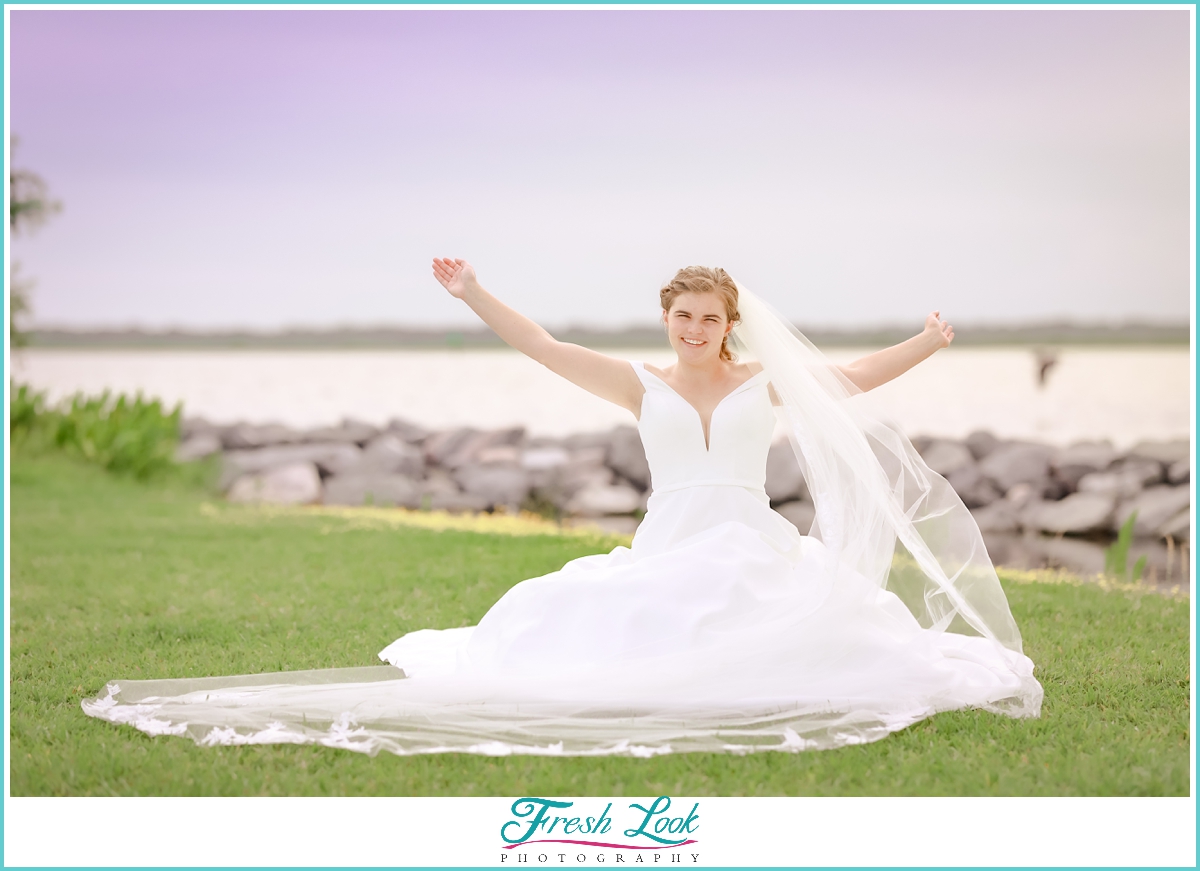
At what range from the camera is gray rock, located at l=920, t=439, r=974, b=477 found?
10953mm

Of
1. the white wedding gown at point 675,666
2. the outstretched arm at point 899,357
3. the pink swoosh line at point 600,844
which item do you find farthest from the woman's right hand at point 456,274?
the pink swoosh line at point 600,844

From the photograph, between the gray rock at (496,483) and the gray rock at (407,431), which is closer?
the gray rock at (496,483)

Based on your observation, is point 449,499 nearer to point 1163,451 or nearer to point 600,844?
point 1163,451

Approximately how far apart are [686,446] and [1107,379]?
16.8 m

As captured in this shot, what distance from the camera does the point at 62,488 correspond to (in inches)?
392

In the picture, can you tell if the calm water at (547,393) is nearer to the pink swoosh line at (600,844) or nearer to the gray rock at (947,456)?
the gray rock at (947,456)

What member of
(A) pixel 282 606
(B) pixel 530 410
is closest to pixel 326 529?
(A) pixel 282 606

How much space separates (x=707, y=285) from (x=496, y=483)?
7.19m

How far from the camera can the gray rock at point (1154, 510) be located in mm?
8664

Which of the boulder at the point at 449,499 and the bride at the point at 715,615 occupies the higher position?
the bride at the point at 715,615

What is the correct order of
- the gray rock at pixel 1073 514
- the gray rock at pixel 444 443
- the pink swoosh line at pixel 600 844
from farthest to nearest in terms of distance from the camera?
the gray rock at pixel 444 443, the gray rock at pixel 1073 514, the pink swoosh line at pixel 600 844

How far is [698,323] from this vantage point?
13.2 feet

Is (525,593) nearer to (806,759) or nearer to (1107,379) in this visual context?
(806,759)

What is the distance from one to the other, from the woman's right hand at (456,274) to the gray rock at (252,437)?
9.60 metres
